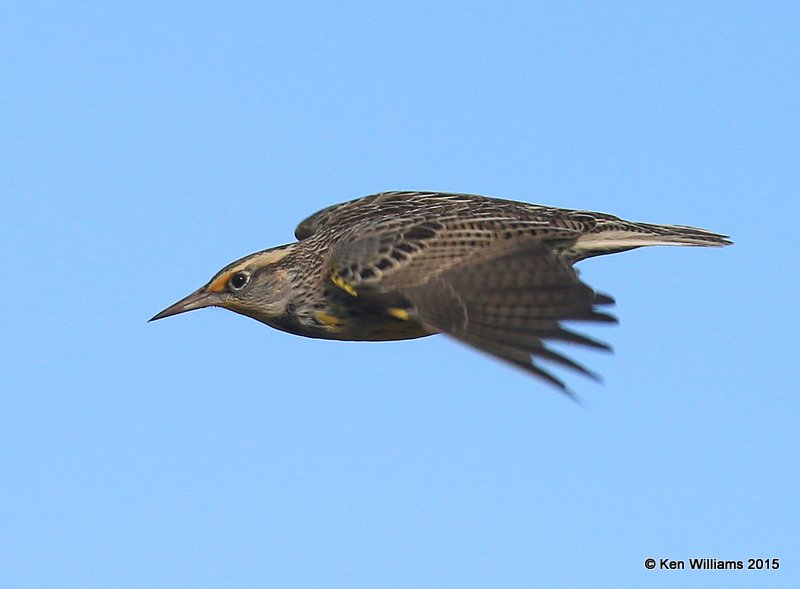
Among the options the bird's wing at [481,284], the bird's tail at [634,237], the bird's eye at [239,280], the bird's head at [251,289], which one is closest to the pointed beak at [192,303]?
the bird's head at [251,289]

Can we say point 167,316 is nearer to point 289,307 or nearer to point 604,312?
point 289,307

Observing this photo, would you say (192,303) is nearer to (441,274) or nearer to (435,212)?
(435,212)

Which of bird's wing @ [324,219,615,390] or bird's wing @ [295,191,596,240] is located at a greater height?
bird's wing @ [295,191,596,240]

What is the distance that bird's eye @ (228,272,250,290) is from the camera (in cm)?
1363

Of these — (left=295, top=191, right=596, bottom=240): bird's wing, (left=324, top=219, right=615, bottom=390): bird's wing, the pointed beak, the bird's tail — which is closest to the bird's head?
the pointed beak

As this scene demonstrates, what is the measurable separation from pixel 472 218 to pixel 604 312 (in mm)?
2518

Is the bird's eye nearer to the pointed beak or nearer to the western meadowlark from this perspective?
the western meadowlark

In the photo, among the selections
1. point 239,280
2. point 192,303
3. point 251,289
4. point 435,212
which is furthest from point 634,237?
point 192,303

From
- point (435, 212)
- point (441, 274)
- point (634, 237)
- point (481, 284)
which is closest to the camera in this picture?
point (481, 284)

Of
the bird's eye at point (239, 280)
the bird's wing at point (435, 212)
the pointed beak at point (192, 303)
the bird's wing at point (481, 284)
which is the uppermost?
the bird's wing at point (435, 212)

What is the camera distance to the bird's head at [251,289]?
13.5m

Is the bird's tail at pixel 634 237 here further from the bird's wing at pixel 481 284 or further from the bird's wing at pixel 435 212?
the bird's wing at pixel 481 284

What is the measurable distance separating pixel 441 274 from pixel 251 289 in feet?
8.08

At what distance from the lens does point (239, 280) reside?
13641 mm
